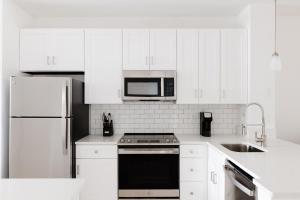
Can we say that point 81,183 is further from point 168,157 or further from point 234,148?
point 234,148

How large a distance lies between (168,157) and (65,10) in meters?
2.39

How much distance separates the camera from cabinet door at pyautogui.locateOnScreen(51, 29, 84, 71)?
3.25 m

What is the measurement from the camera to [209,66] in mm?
3275

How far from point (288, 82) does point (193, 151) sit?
1890 mm

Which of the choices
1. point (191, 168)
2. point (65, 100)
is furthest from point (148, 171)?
point (65, 100)

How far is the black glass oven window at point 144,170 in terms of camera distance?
2.97 metres

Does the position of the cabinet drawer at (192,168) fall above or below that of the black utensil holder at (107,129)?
below

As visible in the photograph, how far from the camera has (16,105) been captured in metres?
2.80

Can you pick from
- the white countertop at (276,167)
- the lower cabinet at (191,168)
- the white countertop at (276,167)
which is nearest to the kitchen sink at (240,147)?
the white countertop at (276,167)

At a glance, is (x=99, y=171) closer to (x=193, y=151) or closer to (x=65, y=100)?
(x=65, y=100)

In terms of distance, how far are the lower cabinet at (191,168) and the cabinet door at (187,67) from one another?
653 millimetres

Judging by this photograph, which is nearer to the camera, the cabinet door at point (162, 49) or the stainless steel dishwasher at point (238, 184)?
the stainless steel dishwasher at point (238, 184)

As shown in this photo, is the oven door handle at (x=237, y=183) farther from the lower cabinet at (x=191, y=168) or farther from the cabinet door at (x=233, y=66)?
the cabinet door at (x=233, y=66)

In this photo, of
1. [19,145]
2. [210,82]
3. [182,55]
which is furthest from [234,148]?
[19,145]
